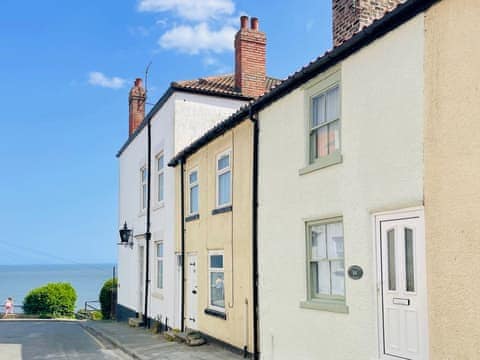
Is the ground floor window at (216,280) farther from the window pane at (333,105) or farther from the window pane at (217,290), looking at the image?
the window pane at (333,105)

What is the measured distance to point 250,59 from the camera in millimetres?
19219

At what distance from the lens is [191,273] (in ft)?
54.4

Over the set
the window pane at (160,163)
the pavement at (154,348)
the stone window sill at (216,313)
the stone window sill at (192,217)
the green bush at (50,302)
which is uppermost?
the window pane at (160,163)

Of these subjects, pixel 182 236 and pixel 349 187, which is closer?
pixel 349 187

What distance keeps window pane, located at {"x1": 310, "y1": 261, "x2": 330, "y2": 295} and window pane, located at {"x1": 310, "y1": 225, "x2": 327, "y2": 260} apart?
0.12m

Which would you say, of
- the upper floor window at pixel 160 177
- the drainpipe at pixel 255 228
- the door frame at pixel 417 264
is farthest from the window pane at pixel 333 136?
the upper floor window at pixel 160 177

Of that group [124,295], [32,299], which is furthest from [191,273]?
[32,299]

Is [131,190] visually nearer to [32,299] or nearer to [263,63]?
[263,63]

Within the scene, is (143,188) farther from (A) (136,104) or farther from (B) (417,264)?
(B) (417,264)

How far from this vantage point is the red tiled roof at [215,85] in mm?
18447

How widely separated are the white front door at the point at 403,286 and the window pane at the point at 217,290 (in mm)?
6946

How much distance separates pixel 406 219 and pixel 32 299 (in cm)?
→ 3158

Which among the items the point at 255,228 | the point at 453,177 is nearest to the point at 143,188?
the point at 255,228

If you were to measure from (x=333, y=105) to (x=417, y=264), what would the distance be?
3248 millimetres
